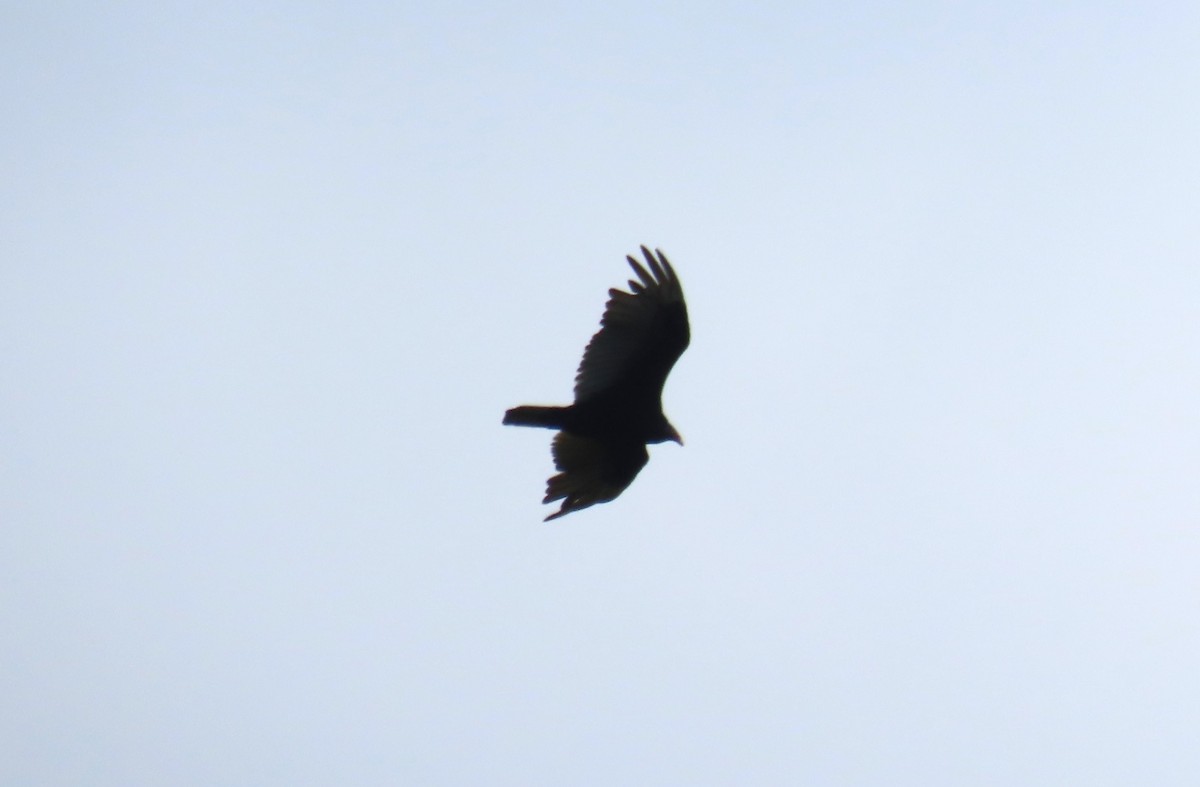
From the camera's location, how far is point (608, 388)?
45.8 feet

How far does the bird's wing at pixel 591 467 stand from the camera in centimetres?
1430

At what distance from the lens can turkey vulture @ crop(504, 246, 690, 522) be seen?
44.1ft

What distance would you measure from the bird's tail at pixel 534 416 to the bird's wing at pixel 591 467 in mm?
699

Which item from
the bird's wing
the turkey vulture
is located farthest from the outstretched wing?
the bird's wing

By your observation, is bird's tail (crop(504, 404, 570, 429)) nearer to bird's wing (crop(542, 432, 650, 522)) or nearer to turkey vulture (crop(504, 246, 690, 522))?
turkey vulture (crop(504, 246, 690, 522))

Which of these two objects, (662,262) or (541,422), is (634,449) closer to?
(541,422)

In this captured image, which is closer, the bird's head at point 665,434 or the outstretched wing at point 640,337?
the outstretched wing at point 640,337

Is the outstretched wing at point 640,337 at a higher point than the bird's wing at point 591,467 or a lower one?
higher

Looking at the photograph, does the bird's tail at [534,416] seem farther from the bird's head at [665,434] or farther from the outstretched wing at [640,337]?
the bird's head at [665,434]

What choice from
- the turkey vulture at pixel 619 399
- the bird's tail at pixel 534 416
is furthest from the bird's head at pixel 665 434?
the bird's tail at pixel 534 416

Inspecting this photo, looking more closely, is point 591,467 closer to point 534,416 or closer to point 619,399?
point 619,399

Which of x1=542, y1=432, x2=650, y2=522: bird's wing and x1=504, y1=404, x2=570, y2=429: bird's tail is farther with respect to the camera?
x1=542, y1=432, x2=650, y2=522: bird's wing

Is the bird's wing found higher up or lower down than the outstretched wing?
lower down

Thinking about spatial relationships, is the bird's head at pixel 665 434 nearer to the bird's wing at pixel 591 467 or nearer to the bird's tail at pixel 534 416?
the bird's wing at pixel 591 467
